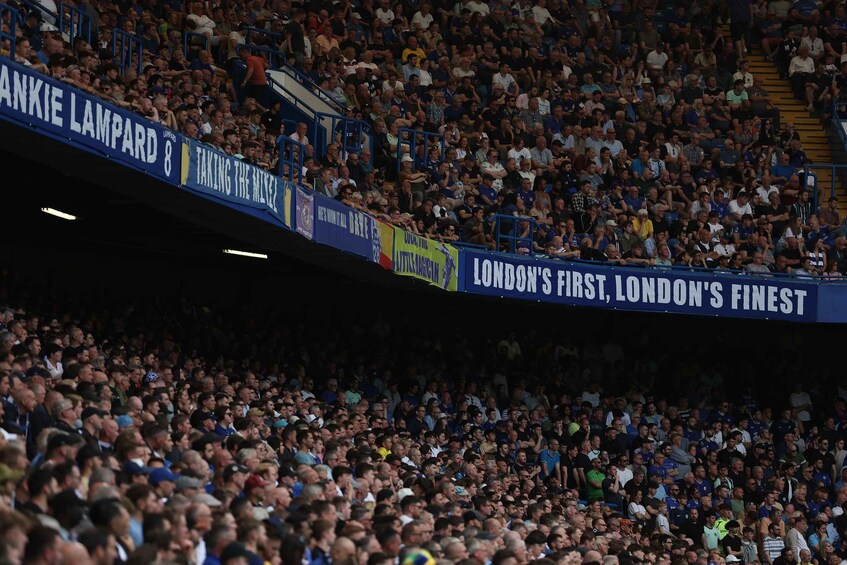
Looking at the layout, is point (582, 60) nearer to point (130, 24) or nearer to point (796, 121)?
point (796, 121)

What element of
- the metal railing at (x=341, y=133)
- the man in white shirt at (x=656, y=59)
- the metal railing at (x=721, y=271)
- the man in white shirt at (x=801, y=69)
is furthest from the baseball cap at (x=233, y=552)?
the man in white shirt at (x=801, y=69)

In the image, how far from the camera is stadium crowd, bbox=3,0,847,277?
21.3 metres

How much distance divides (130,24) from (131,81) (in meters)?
2.66

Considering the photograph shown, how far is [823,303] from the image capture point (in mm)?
23172

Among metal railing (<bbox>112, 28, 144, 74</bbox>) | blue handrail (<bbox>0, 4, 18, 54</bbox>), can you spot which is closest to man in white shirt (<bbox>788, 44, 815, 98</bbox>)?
metal railing (<bbox>112, 28, 144, 74</bbox>)

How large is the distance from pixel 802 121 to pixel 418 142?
8.74 metres

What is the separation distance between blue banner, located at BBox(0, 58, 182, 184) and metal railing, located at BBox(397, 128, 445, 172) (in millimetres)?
9479

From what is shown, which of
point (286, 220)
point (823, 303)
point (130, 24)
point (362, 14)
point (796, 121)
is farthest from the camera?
point (796, 121)

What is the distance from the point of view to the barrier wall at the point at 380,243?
12.2m

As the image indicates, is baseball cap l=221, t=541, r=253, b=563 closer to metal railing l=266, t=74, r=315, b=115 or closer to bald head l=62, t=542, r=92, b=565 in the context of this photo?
bald head l=62, t=542, r=92, b=565

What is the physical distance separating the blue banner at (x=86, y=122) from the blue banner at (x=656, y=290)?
8.64 meters

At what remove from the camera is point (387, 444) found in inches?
673

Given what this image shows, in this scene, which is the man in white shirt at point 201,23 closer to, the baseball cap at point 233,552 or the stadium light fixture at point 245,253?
the stadium light fixture at point 245,253

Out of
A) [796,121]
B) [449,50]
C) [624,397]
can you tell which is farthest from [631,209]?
[796,121]
